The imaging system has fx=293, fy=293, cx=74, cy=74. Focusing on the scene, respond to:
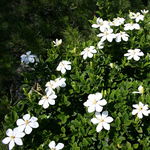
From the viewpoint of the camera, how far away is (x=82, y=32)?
2.55 m

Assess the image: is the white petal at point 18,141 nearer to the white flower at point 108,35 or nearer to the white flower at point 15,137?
the white flower at point 15,137

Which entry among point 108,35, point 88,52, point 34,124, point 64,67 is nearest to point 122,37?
point 108,35

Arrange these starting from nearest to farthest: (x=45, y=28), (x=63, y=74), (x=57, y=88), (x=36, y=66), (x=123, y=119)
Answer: (x=123, y=119) < (x=57, y=88) < (x=63, y=74) < (x=36, y=66) < (x=45, y=28)

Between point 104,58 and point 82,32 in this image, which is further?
point 82,32

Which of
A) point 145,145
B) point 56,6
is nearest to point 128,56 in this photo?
point 145,145

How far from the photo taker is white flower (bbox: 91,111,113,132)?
132 cm

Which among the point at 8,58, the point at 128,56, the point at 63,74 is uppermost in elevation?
the point at 8,58

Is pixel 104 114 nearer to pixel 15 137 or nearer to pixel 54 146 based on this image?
pixel 54 146

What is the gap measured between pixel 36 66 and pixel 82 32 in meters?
0.92

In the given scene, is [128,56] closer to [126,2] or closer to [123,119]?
[123,119]

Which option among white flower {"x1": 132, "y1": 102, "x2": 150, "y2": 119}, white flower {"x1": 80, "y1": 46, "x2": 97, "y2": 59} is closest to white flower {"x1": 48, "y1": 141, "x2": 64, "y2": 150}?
white flower {"x1": 132, "y1": 102, "x2": 150, "y2": 119}

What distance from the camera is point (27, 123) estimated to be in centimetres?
134

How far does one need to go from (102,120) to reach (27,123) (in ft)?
1.13

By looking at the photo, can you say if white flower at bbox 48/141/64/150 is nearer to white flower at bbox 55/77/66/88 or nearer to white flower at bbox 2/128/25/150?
white flower at bbox 2/128/25/150
